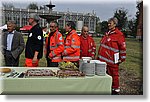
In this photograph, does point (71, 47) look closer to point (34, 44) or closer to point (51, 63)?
point (51, 63)

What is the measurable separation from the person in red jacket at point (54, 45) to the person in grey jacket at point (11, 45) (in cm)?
34

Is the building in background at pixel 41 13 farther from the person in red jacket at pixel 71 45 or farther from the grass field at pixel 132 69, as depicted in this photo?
the grass field at pixel 132 69

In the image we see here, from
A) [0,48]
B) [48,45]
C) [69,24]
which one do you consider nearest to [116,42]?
[69,24]

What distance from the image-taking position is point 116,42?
289 centimetres

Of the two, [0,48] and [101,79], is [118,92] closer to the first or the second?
[101,79]

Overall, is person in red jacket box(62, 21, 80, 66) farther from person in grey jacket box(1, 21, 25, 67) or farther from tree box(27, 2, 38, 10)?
person in grey jacket box(1, 21, 25, 67)

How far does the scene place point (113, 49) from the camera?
2.88 meters

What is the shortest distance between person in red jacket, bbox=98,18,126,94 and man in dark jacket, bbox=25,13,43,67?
0.74 meters

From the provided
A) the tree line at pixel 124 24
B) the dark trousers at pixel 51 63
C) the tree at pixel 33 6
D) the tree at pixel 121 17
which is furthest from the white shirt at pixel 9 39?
the tree at pixel 121 17

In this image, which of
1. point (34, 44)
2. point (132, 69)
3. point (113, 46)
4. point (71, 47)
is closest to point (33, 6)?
point (34, 44)

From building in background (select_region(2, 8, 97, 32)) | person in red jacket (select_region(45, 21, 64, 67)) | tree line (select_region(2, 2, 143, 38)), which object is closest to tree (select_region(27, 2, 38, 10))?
building in background (select_region(2, 8, 97, 32))

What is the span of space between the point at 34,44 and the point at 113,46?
0.90 meters

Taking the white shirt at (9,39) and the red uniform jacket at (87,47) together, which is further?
the red uniform jacket at (87,47)

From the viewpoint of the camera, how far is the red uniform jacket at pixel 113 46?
2883 millimetres
